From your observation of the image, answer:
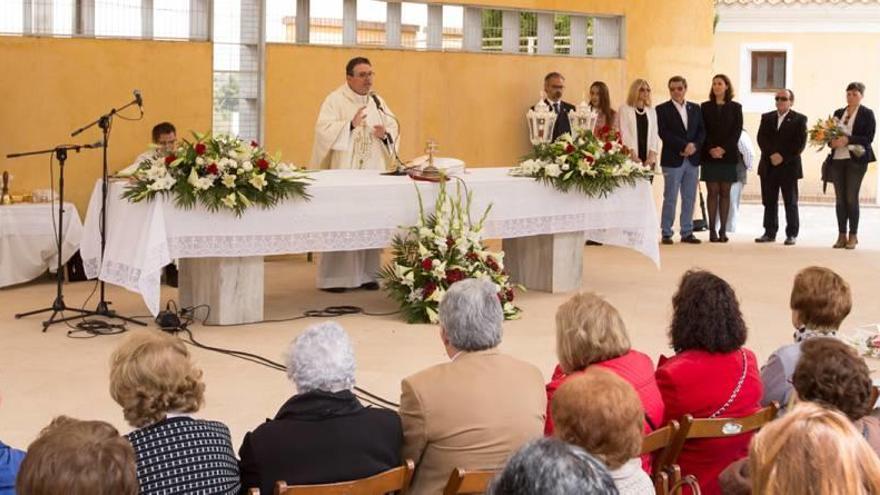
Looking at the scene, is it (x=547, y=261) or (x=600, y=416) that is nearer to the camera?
(x=600, y=416)

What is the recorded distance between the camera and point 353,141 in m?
10.7

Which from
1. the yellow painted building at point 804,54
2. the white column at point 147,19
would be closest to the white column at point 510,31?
the white column at point 147,19

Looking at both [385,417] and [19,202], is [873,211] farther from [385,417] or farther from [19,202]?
[385,417]

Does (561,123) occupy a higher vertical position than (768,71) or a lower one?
lower

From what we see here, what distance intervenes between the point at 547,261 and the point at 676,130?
3836mm

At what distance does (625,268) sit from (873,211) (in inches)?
334

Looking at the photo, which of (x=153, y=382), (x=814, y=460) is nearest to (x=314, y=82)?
(x=153, y=382)

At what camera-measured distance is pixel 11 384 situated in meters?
7.07

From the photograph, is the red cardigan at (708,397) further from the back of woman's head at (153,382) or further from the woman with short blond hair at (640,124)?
the woman with short blond hair at (640,124)

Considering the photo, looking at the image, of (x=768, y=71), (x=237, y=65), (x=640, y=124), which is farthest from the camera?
(x=768, y=71)

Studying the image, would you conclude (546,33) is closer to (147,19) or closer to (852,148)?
(852,148)

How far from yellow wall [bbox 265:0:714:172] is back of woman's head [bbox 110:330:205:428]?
A: 830 centimetres

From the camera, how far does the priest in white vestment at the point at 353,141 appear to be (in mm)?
10312

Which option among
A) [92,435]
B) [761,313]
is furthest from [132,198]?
Result: [92,435]
